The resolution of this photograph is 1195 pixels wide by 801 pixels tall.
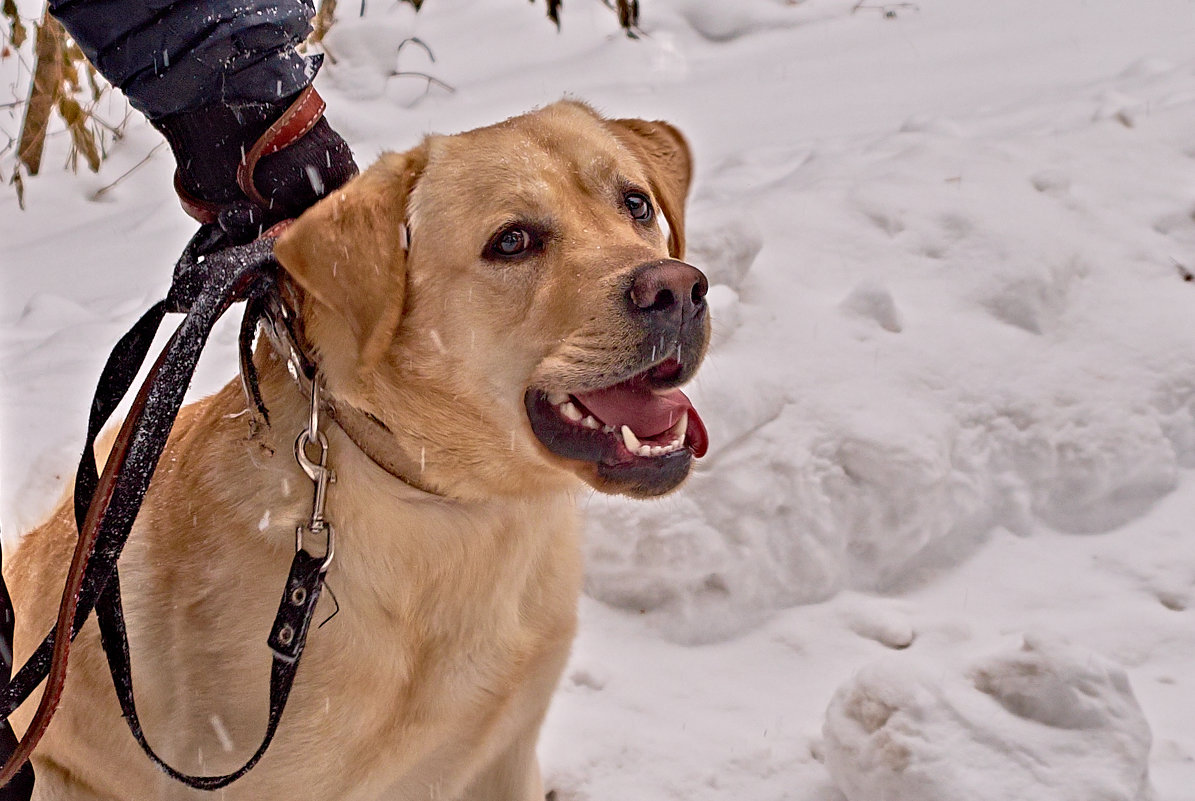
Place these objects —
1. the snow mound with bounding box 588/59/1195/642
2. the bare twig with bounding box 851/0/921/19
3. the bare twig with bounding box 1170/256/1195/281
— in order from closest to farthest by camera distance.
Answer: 1. the snow mound with bounding box 588/59/1195/642
2. the bare twig with bounding box 1170/256/1195/281
3. the bare twig with bounding box 851/0/921/19

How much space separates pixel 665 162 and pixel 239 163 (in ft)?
2.90

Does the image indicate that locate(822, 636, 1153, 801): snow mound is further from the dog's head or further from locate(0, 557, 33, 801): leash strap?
locate(0, 557, 33, 801): leash strap

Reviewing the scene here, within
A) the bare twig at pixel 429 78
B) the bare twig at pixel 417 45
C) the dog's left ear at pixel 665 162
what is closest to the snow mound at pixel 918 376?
the dog's left ear at pixel 665 162

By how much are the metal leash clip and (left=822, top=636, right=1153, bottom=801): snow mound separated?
3.88 feet

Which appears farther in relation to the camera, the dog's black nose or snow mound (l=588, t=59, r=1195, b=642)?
snow mound (l=588, t=59, r=1195, b=642)

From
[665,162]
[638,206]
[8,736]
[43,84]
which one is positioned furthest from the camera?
[43,84]

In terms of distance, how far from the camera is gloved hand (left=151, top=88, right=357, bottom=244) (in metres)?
2.18

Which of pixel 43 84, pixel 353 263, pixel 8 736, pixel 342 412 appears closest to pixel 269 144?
pixel 353 263

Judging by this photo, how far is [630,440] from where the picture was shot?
76.9 inches

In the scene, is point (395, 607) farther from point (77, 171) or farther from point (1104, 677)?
point (77, 171)

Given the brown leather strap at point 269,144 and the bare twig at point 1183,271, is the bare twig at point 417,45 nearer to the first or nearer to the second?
the bare twig at point 1183,271

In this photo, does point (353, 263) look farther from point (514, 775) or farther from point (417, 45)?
point (417, 45)

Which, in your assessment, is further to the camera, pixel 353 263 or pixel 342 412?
pixel 342 412

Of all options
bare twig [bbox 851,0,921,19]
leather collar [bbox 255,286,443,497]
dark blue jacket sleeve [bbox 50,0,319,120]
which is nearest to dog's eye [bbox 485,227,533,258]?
leather collar [bbox 255,286,443,497]
